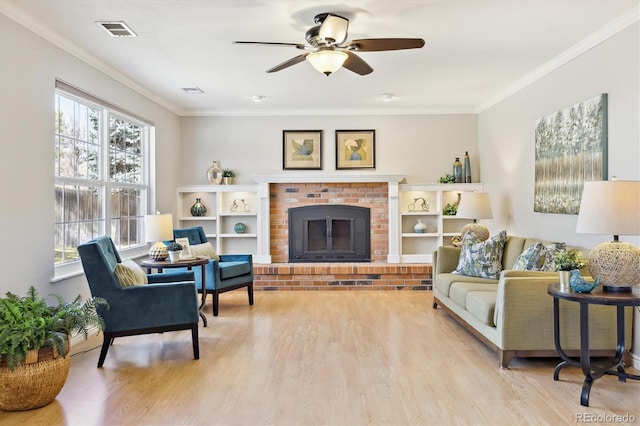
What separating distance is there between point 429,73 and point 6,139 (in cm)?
390

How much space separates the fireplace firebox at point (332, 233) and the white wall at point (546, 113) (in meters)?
1.83

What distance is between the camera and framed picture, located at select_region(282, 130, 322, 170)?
695 cm

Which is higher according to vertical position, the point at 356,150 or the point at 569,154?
the point at 356,150

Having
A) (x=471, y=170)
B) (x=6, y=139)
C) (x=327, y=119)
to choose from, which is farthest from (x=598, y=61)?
(x=6, y=139)

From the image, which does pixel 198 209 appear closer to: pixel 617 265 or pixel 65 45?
pixel 65 45

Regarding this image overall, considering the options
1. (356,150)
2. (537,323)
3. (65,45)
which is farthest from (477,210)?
(65,45)

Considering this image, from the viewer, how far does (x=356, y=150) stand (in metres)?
6.96

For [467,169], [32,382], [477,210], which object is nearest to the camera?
[32,382]

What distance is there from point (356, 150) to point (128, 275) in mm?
4163

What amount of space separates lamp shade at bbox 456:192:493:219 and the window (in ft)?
13.1

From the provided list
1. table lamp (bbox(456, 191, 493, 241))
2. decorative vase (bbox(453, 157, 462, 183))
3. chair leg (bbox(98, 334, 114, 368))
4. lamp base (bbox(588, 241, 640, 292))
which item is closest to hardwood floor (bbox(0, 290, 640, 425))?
chair leg (bbox(98, 334, 114, 368))

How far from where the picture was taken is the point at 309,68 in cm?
470

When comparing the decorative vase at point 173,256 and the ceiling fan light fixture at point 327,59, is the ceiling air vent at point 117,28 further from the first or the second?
the decorative vase at point 173,256

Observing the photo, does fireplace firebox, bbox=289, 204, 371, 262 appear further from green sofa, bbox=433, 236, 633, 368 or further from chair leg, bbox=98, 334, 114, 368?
chair leg, bbox=98, 334, 114, 368
